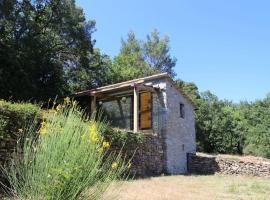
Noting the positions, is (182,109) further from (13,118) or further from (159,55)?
(159,55)

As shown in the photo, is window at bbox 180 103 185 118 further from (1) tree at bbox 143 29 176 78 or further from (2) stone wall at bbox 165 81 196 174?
(1) tree at bbox 143 29 176 78

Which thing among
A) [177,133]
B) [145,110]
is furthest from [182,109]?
[145,110]

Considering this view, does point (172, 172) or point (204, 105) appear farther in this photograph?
point (204, 105)

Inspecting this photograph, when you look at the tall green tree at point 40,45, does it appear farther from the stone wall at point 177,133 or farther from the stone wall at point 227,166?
the stone wall at point 227,166

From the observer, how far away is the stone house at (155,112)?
1662 centimetres

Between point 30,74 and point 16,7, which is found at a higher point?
point 16,7

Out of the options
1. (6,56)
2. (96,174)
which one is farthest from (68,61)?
(96,174)

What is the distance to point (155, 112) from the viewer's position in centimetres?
1755

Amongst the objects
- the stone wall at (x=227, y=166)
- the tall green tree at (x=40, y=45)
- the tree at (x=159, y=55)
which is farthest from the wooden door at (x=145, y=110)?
the tree at (x=159, y=55)

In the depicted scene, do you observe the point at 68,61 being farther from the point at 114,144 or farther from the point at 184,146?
the point at 114,144

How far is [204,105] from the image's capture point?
93.8ft

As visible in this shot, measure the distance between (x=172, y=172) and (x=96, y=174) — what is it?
12974mm

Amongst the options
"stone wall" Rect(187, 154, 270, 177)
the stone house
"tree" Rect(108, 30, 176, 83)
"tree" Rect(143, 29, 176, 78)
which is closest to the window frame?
the stone house

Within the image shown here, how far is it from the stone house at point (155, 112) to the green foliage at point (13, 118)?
278 inches
